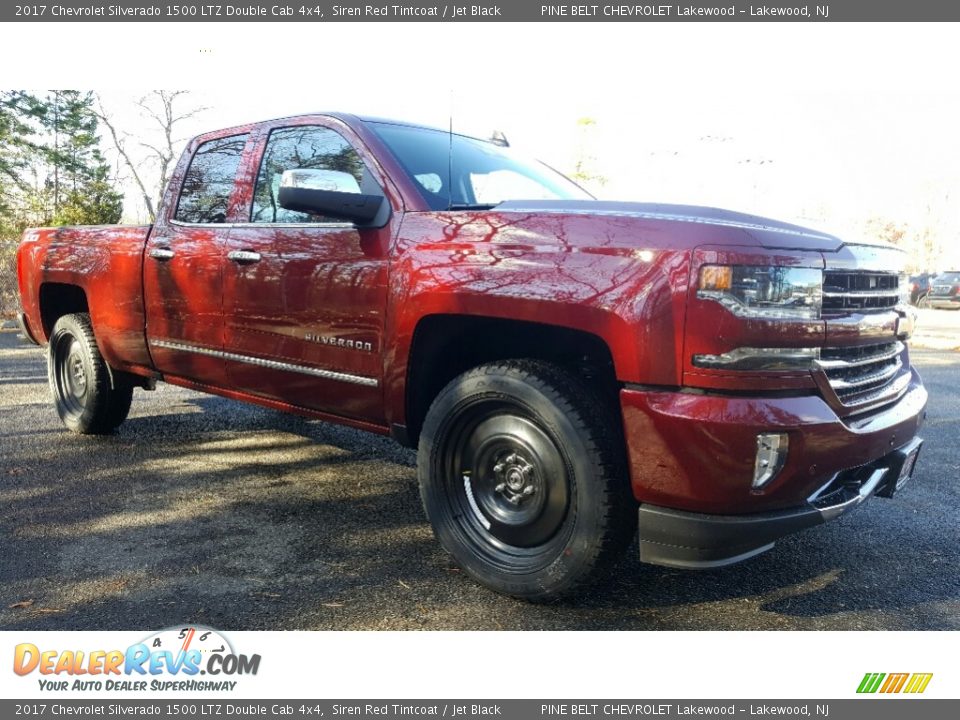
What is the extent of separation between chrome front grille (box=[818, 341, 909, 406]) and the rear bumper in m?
0.38

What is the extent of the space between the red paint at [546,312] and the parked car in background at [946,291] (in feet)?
78.3

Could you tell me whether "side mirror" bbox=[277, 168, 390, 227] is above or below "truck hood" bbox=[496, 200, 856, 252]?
above

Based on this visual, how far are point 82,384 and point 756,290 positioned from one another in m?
4.66

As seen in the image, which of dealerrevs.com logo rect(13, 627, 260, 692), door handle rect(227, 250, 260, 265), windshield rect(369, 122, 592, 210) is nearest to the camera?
dealerrevs.com logo rect(13, 627, 260, 692)

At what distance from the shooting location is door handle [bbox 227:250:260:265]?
11.5 ft

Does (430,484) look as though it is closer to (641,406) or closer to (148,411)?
(641,406)

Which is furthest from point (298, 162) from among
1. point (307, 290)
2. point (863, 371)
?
point (863, 371)

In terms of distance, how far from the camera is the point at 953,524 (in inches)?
139

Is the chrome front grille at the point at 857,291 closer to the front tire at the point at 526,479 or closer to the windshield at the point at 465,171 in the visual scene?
the front tire at the point at 526,479

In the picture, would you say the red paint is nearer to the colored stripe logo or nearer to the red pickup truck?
the red pickup truck

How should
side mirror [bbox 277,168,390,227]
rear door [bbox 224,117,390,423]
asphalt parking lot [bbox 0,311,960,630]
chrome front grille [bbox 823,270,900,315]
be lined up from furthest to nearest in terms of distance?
rear door [bbox 224,117,390,423] → side mirror [bbox 277,168,390,227] → asphalt parking lot [bbox 0,311,960,630] → chrome front grille [bbox 823,270,900,315]

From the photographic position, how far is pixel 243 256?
3.57 meters

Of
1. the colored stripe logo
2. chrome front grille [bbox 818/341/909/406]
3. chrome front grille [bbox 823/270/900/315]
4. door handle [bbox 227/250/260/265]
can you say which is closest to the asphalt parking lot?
the colored stripe logo

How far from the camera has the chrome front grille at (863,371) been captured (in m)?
2.38
